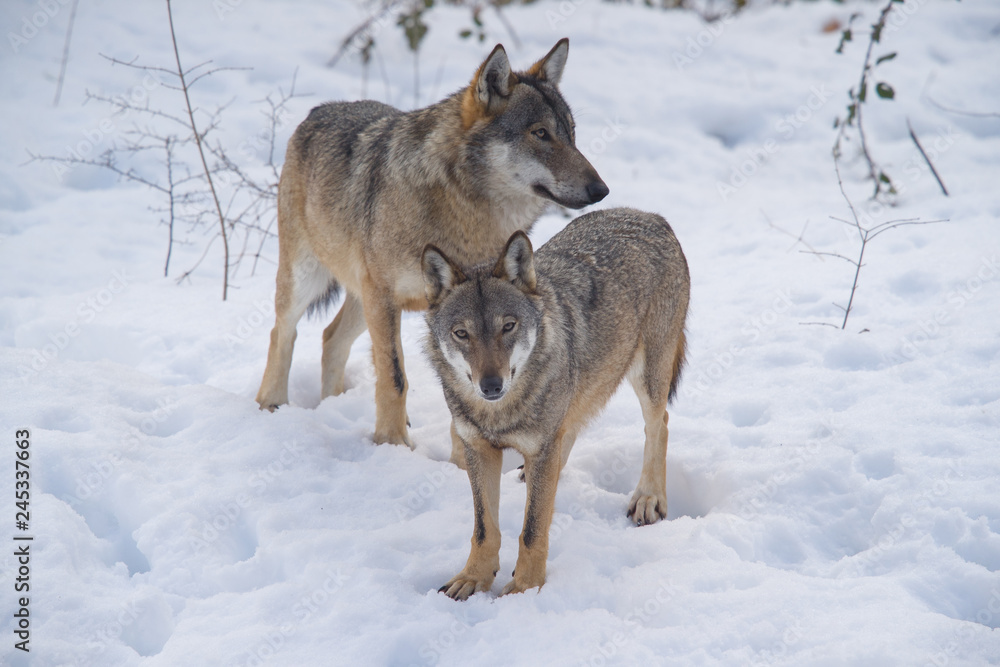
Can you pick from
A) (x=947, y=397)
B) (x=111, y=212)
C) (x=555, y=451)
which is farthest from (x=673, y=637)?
(x=111, y=212)

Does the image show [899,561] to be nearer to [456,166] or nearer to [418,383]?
[456,166]

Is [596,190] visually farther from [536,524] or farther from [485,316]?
[536,524]

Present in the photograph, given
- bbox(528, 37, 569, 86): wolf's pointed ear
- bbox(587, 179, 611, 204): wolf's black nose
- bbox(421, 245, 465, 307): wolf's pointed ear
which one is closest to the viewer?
bbox(421, 245, 465, 307): wolf's pointed ear

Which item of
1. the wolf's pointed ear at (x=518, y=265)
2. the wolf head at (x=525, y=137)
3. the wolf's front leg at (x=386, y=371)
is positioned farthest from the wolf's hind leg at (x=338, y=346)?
the wolf's pointed ear at (x=518, y=265)

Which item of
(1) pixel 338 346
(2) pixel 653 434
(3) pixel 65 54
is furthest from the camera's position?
(3) pixel 65 54

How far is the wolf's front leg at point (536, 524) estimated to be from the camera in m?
3.61

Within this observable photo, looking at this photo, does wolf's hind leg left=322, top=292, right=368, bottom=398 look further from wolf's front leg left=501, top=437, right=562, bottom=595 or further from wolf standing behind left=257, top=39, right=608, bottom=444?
wolf's front leg left=501, top=437, right=562, bottom=595

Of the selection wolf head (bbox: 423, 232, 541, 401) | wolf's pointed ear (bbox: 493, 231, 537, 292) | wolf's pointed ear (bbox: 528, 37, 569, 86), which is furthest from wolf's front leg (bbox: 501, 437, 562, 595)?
wolf's pointed ear (bbox: 528, 37, 569, 86)

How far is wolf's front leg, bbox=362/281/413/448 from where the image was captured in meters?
4.93

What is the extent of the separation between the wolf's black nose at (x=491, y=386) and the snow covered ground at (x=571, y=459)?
0.98m

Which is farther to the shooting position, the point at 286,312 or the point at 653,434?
the point at 286,312

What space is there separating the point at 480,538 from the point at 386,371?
5.41ft

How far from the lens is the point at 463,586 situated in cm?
360

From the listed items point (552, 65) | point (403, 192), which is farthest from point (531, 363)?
point (552, 65)
